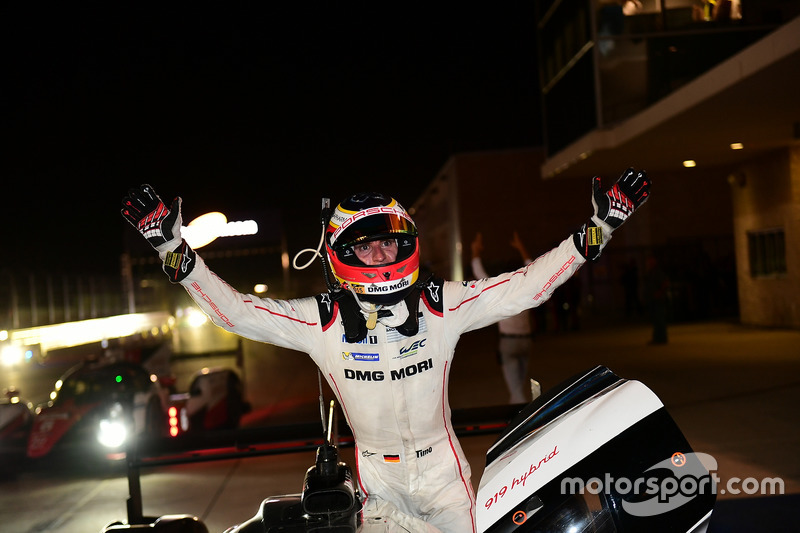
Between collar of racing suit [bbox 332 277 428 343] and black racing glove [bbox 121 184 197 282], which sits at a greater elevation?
black racing glove [bbox 121 184 197 282]

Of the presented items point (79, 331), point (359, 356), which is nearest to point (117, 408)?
point (359, 356)

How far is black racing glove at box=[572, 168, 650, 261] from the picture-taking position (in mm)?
2977

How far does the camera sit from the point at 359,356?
2.95 metres

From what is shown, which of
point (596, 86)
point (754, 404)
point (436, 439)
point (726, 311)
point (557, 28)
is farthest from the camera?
point (726, 311)

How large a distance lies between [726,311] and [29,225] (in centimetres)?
3028

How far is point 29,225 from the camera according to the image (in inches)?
1399

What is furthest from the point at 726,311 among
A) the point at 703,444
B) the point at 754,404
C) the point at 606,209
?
the point at 606,209

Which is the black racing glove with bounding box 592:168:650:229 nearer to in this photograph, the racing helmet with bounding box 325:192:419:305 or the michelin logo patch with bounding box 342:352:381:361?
the racing helmet with bounding box 325:192:419:305

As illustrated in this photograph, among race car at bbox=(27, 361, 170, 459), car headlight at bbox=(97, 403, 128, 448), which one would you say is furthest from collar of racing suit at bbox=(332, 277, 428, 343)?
car headlight at bbox=(97, 403, 128, 448)

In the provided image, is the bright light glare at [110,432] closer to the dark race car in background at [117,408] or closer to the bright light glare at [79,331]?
the dark race car in background at [117,408]

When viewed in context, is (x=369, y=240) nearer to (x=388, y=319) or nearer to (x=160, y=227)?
(x=388, y=319)

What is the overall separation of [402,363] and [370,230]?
53cm

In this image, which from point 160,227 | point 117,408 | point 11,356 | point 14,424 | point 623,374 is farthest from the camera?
point 11,356

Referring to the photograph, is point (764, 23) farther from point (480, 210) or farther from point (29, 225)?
point (29, 225)
